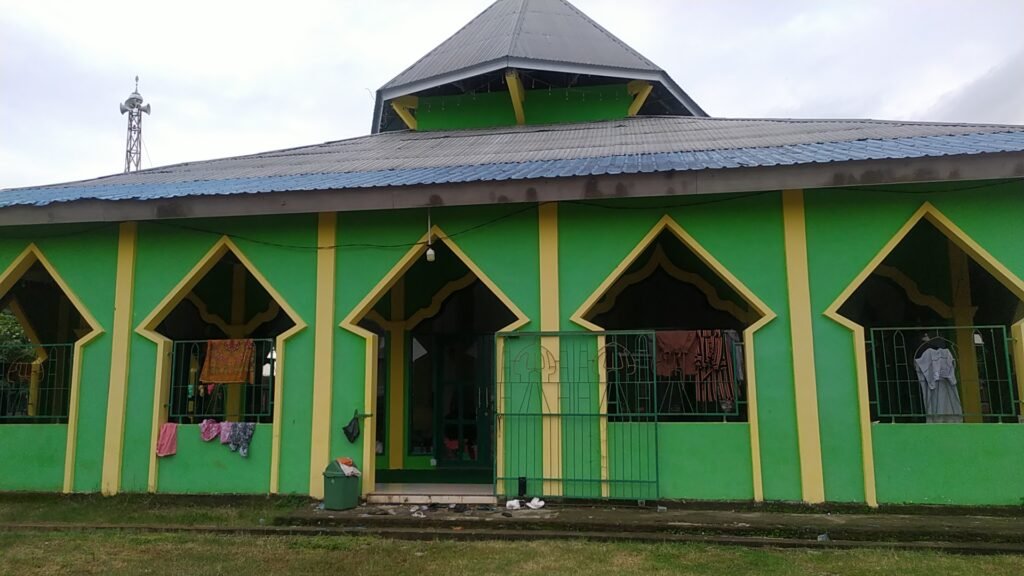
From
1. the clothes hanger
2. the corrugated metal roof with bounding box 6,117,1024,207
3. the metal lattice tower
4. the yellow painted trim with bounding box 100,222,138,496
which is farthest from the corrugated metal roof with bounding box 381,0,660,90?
the metal lattice tower

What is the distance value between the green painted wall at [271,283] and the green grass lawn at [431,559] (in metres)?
1.53

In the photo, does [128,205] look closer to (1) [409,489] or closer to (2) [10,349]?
(2) [10,349]

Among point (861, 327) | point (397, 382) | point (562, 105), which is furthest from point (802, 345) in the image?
point (562, 105)

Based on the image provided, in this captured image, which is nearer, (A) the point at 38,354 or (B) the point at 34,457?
(B) the point at 34,457

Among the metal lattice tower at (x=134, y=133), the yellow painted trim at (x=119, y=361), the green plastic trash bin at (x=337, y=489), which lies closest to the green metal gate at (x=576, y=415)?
the green plastic trash bin at (x=337, y=489)

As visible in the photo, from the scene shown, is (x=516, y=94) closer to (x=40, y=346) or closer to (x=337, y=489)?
(x=337, y=489)

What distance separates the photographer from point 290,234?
27.5ft

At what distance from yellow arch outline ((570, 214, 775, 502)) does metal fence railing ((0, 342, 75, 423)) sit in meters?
6.08

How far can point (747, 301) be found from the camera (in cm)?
759

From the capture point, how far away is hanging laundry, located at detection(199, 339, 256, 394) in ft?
28.6

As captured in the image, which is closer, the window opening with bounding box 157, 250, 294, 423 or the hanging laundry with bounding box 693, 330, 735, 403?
the hanging laundry with bounding box 693, 330, 735, 403

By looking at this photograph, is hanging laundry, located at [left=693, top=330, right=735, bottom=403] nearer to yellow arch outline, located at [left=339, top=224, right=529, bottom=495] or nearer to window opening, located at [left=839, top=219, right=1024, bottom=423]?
window opening, located at [left=839, top=219, right=1024, bottom=423]

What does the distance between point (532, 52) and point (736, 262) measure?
669cm

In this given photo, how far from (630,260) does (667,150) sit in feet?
6.22
